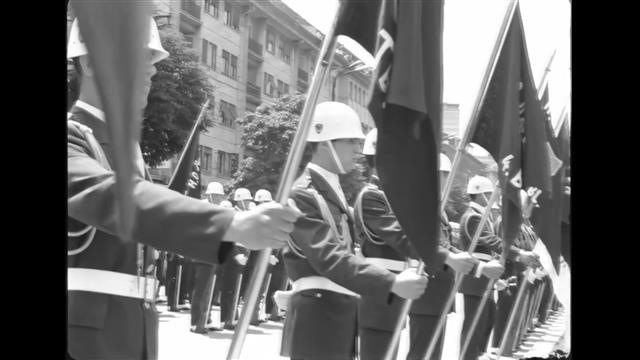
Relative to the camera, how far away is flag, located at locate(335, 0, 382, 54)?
360 centimetres

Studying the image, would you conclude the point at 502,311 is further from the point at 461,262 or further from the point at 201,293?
the point at 201,293

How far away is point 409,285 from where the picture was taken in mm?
3986

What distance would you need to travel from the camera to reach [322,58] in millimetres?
3465

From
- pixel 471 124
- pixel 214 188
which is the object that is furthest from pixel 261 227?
pixel 471 124

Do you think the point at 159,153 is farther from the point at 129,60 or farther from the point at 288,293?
the point at 288,293

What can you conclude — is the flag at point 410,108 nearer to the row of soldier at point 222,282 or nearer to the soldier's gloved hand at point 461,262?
the row of soldier at point 222,282

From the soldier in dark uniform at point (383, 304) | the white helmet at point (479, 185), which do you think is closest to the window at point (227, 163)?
the soldier in dark uniform at point (383, 304)

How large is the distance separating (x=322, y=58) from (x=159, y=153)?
0.69m

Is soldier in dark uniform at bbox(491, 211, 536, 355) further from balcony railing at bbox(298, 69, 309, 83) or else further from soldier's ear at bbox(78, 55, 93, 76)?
soldier's ear at bbox(78, 55, 93, 76)

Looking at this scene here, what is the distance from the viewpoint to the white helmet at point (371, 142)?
12.6 ft

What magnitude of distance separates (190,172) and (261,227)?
2.04 ft

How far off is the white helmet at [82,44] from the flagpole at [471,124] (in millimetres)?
1614

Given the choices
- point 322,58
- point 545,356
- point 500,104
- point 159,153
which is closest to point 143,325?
point 159,153

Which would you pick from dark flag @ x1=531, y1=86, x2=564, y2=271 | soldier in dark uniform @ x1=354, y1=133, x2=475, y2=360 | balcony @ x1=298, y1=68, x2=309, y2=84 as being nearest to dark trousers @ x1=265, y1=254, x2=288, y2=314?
soldier in dark uniform @ x1=354, y1=133, x2=475, y2=360
